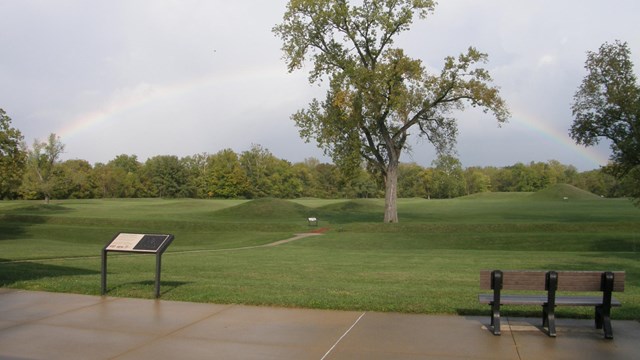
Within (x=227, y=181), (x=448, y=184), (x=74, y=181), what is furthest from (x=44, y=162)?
(x=448, y=184)

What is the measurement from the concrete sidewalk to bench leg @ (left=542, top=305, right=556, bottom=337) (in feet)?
0.33

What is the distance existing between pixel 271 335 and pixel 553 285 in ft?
11.7

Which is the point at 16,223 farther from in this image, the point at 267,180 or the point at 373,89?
the point at 267,180

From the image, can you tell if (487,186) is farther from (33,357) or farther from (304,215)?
(33,357)

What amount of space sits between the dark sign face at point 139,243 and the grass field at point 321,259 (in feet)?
2.51

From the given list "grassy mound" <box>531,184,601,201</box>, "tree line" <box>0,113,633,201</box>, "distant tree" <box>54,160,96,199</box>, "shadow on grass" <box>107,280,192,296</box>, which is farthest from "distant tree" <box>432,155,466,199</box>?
"shadow on grass" <box>107,280,192,296</box>

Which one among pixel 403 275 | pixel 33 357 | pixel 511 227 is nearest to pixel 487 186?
→ pixel 511 227

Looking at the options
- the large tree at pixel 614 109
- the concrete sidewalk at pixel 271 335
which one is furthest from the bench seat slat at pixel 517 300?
the large tree at pixel 614 109

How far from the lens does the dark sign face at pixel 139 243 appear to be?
29.8 ft

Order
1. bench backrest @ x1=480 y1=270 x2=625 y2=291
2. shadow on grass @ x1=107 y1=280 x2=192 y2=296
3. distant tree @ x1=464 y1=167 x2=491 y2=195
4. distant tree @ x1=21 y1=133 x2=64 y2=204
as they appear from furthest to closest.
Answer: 1. distant tree @ x1=464 y1=167 x2=491 y2=195
2. distant tree @ x1=21 y1=133 x2=64 y2=204
3. shadow on grass @ x1=107 y1=280 x2=192 y2=296
4. bench backrest @ x1=480 y1=270 x2=625 y2=291

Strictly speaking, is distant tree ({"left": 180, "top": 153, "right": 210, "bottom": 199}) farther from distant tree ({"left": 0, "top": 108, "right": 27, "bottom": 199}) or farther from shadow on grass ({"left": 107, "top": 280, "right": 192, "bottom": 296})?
shadow on grass ({"left": 107, "top": 280, "right": 192, "bottom": 296})

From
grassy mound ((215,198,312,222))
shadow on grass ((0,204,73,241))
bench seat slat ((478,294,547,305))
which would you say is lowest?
shadow on grass ((0,204,73,241))

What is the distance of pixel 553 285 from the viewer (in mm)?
6668

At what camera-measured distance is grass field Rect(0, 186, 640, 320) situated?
29.4 feet
